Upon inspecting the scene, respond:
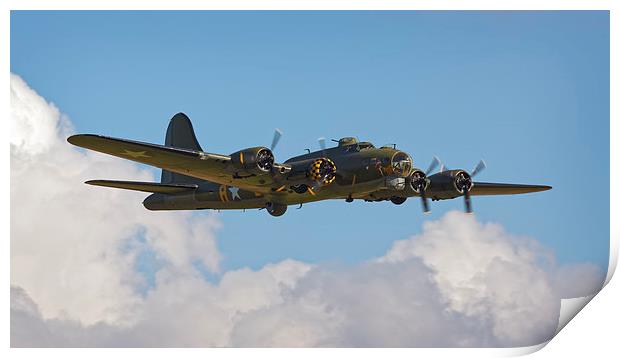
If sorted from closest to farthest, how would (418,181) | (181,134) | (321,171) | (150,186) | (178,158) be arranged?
(178,158)
(321,171)
(418,181)
(150,186)
(181,134)

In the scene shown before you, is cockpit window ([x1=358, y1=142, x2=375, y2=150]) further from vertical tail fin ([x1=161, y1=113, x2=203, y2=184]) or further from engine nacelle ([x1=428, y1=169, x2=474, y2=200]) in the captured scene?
vertical tail fin ([x1=161, y1=113, x2=203, y2=184])

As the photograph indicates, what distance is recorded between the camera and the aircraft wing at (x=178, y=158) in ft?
108

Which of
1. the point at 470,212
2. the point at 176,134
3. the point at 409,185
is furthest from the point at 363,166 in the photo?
the point at 176,134

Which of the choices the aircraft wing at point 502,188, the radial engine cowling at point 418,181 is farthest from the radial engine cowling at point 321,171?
the aircraft wing at point 502,188

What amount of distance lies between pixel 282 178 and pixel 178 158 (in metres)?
4.15

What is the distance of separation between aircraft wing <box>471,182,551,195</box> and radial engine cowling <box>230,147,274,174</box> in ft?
38.0

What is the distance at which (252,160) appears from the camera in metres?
34.8

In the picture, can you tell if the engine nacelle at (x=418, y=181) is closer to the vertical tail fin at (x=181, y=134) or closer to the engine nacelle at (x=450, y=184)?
the engine nacelle at (x=450, y=184)

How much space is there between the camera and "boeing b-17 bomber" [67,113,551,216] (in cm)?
3494

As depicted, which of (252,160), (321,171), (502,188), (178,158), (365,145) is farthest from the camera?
(502,188)

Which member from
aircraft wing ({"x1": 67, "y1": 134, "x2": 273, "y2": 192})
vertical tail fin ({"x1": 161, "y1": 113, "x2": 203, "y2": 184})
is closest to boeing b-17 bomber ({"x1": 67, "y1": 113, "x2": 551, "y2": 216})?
aircraft wing ({"x1": 67, "y1": 134, "x2": 273, "y2": 192})

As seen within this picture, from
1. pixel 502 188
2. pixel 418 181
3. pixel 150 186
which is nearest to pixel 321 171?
pixel 418 181

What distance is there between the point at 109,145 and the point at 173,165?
129 inches

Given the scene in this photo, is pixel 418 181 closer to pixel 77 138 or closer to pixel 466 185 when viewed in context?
pixel 466 185
